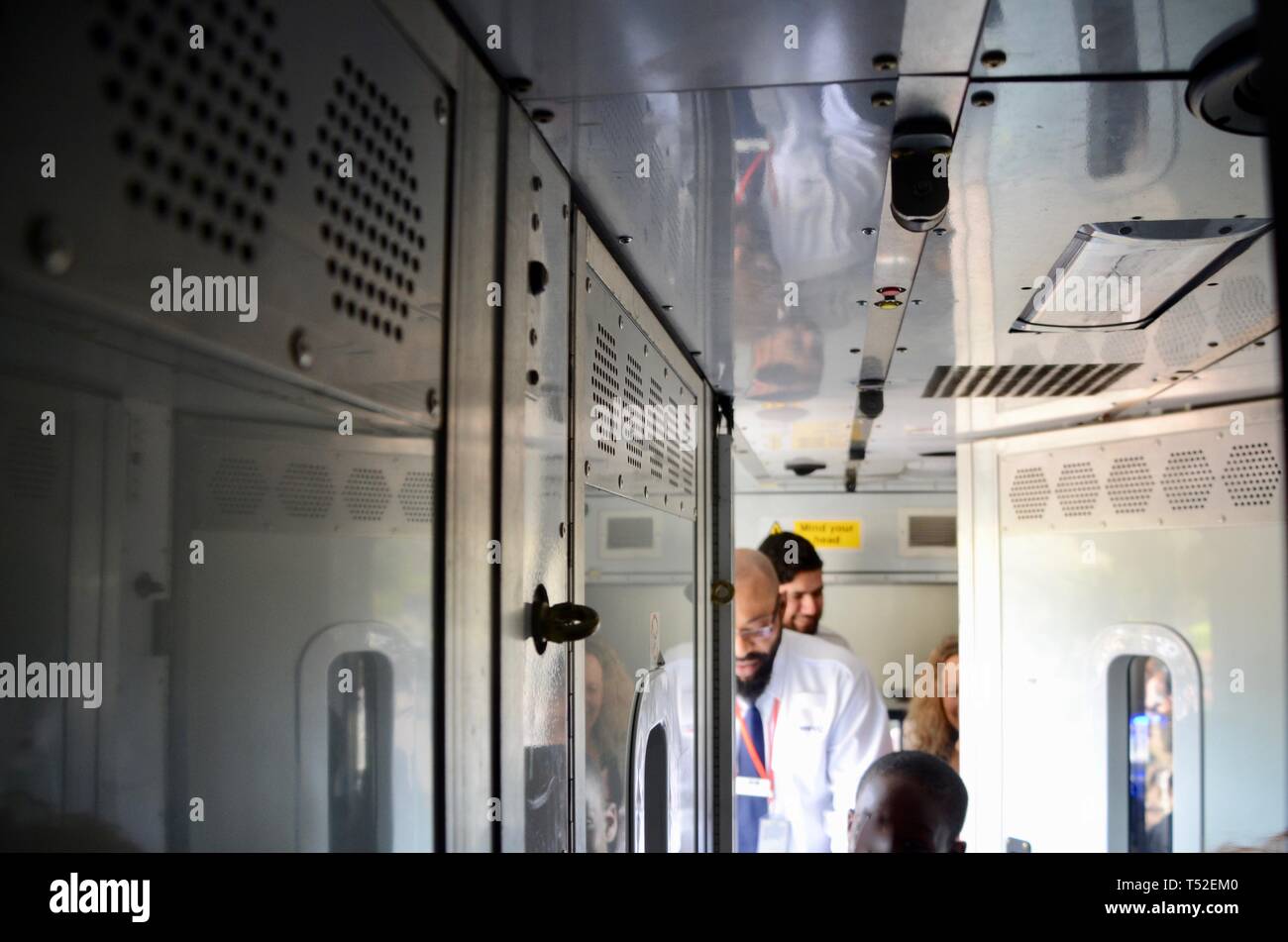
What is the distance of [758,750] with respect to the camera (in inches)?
244

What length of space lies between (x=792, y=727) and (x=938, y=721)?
38.1 inches

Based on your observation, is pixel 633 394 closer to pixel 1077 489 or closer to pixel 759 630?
pixel 1077 489

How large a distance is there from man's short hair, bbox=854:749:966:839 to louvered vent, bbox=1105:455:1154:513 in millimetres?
1504

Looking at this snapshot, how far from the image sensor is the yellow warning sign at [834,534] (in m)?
7.31

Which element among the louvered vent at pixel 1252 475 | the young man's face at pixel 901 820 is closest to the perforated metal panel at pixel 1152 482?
the louvered vent at pixel 1252 475

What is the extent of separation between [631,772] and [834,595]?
4979mm

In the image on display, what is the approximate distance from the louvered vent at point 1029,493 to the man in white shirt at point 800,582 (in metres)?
2.37

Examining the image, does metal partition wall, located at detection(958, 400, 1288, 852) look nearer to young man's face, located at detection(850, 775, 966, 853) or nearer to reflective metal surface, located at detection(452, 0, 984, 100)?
young man's face, located at detection(850, 775, 966, 853)

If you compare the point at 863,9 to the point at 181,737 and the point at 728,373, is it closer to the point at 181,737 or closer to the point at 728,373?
the point at 181,737

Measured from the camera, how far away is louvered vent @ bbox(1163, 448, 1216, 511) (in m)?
3.81

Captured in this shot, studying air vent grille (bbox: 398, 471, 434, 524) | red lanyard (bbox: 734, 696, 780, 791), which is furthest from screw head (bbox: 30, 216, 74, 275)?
red lanyard (bbox: 734, 696, 780, 791)

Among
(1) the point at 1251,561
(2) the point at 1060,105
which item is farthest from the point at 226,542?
(1) the point at 1251,561

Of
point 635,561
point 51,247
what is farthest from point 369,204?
Answer: point 635,561

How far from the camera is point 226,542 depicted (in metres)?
0.86
